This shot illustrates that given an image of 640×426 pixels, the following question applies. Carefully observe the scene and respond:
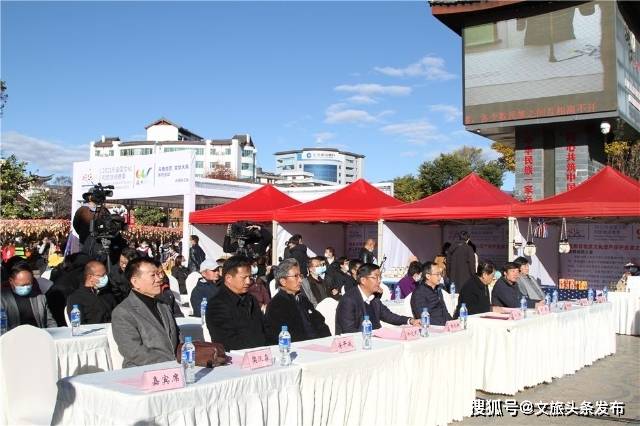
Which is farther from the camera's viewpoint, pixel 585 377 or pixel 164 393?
pixel 585 377

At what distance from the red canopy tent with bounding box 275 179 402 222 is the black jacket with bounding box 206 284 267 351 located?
8324 millimetres

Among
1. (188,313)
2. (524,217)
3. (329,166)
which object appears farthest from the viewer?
(329,166)

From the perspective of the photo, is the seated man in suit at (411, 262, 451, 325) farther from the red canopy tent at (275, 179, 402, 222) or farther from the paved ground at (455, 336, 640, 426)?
the red canopy tent at (275, 179, 402, 222)

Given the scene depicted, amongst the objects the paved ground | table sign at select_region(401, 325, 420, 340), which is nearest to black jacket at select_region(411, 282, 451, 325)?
the paved ground

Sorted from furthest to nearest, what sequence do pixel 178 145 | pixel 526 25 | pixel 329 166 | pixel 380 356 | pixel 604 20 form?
pixel 329 166
pixel 178 145
pixel 526 25
pixel 604 20
pixel 380 356

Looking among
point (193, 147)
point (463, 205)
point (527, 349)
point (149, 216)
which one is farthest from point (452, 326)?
point (193, 147)

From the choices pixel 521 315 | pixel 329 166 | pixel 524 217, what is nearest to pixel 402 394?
pixel 521 315

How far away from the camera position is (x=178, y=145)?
248 ft

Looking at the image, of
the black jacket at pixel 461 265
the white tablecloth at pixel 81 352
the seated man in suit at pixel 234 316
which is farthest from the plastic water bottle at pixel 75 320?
the black jacket at pixel 461 265

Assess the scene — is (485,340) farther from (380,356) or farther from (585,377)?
(380,356)

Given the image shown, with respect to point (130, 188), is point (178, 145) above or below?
above

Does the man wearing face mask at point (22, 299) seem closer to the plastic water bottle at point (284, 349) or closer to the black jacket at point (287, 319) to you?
the black jacket at point (287, 319)

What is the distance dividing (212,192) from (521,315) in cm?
1183

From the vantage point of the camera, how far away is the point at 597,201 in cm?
954
